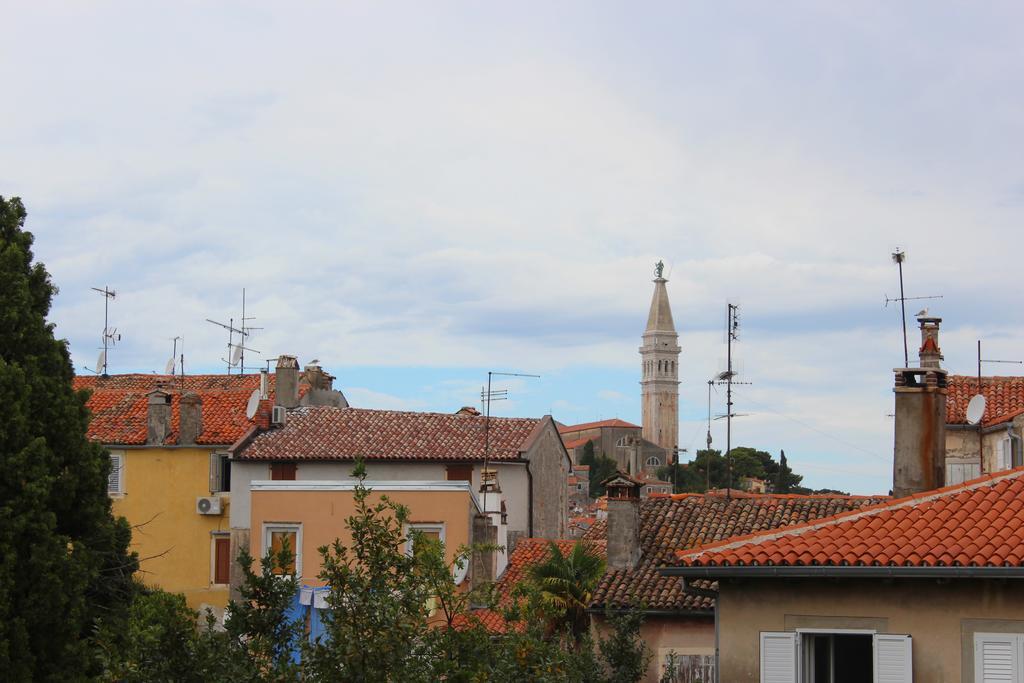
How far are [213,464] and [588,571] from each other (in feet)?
67.8

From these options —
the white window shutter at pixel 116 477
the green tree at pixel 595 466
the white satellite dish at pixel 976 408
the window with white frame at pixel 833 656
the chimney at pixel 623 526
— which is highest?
the green tree at pixel 595 466

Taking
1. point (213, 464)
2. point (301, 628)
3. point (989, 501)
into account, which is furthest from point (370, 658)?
point (213, 464)

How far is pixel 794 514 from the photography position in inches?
1059

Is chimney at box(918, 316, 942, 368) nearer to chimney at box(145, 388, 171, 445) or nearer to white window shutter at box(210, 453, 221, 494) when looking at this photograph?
white window shutter at box(210, 453, 221, 494)

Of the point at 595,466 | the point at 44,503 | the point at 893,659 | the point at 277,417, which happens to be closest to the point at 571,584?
the point at 44,503

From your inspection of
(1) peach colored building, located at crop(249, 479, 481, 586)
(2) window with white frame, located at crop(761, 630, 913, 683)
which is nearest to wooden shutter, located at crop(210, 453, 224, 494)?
(1) peach colored building, located at crop(249, 479, 481, 586)

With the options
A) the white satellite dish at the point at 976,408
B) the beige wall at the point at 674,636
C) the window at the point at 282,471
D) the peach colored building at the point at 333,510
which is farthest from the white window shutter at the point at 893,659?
the window at the point at 282,471

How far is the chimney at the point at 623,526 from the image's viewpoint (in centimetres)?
2575

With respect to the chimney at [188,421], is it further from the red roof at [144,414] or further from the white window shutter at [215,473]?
the white window shutter at [215,473]

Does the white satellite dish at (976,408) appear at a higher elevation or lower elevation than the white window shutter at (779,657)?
higher

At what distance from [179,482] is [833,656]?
3242cm

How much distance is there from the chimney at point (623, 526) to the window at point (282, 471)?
17.6 meters

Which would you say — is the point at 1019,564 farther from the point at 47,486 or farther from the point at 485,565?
the point at 485,565

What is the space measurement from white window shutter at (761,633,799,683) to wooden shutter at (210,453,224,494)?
3178cm
